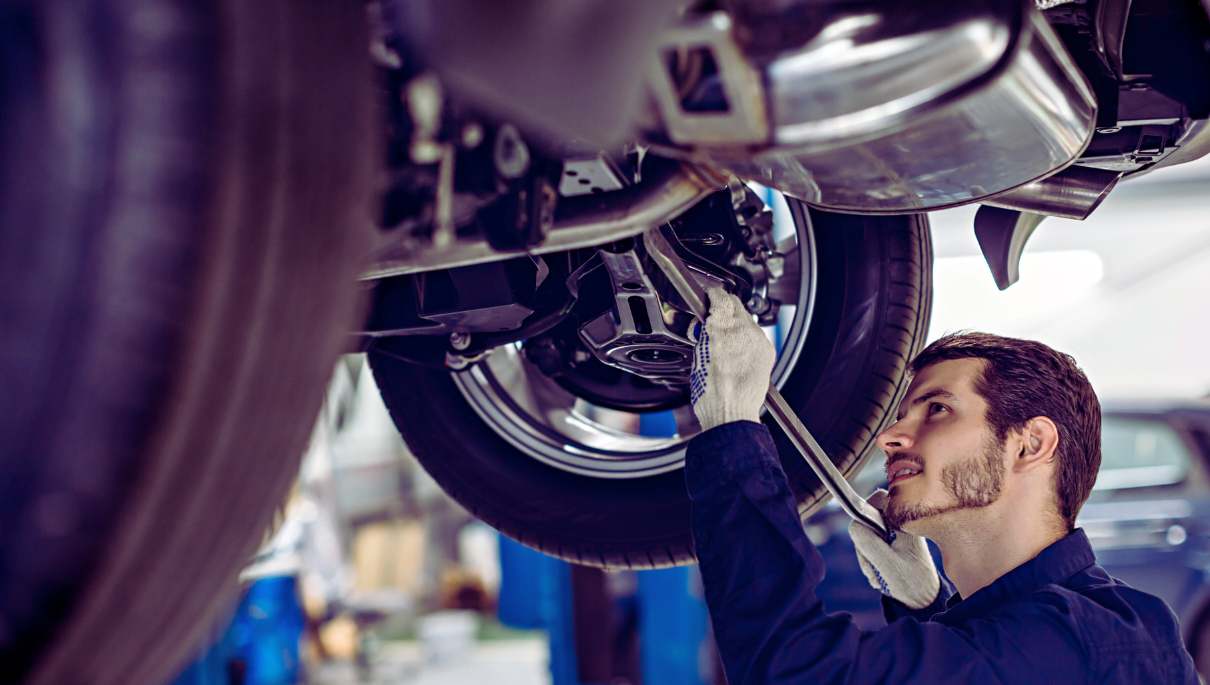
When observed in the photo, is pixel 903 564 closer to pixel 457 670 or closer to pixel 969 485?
pixel 969 485

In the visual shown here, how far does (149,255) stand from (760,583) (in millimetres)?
692

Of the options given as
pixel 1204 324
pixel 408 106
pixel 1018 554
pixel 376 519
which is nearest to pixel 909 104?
pixel 408 106

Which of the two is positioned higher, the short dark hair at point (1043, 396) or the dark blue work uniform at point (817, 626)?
the short dark hair at point (1043, 396)

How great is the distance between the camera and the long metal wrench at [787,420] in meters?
1.13

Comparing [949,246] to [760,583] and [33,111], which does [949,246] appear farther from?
[33,111]

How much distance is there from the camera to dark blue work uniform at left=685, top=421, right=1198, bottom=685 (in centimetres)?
106

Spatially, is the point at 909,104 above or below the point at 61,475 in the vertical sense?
above

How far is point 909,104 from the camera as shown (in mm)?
753

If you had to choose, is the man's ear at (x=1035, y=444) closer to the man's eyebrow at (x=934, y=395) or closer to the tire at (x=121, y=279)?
the man's eyebrow at (x=934, y=395)

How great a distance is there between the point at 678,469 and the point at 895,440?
265 millimetres

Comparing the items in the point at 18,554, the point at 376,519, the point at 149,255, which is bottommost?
the point at 376,519

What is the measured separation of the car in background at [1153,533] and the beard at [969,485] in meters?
2.16

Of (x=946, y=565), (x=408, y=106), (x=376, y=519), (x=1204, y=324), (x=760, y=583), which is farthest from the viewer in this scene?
(x=1204, y=324)

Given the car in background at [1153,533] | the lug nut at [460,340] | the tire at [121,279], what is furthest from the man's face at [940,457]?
the car in background at [1153,533]
